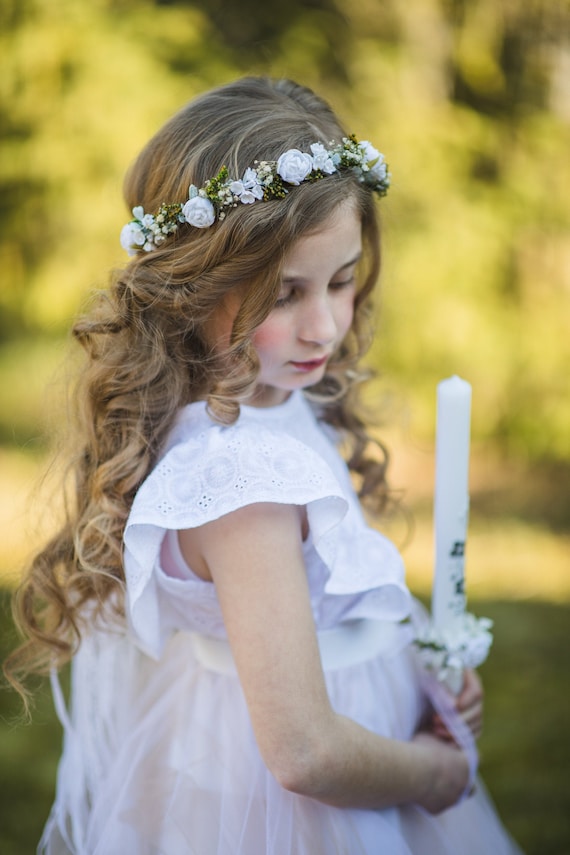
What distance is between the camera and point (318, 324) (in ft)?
5.05

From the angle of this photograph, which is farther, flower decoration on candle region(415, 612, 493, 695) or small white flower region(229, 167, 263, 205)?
flower decoration on candle region(415, 612, 493, 695)

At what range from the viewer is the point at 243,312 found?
1.52 meters

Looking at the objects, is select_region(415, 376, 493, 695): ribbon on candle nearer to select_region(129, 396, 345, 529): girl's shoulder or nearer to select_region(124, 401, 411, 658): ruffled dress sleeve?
select_region(124, 401, 411, 658): ruffled dress sleeve

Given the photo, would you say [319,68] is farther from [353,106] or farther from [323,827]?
[323,827]

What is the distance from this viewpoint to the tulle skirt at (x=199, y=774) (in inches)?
61.9

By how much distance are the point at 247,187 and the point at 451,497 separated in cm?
70

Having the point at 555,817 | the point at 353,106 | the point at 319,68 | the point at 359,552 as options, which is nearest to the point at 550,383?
the point at 353,106

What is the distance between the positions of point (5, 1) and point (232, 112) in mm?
4965

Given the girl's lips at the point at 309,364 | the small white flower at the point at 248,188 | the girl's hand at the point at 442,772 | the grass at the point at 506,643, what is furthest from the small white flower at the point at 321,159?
the girl's hand at the point at 442,772

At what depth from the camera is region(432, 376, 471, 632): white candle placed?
1.62m

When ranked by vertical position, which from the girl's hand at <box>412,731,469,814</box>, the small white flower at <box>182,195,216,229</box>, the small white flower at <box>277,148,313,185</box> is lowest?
the girl's hand at <box>412,731,469,814</box>

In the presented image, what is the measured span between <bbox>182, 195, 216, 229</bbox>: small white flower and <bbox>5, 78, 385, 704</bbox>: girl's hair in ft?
0.07

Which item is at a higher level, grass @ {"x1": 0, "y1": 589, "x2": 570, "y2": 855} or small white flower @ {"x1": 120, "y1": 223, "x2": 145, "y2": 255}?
small white flower @ {"x1": 120, "y1": 223, "x2": 145, "y2": 255}

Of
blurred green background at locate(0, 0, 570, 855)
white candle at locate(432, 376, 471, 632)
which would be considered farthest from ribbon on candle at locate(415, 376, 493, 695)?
blurred green background at locate(0, 0, 570, 855)
